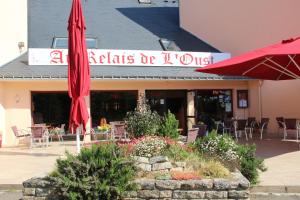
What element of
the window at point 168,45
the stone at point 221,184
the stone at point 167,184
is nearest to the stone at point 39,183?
the stone at point 167,184

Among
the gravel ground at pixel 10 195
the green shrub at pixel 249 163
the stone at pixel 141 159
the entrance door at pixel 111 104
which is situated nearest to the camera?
the stone at pixel 141 159

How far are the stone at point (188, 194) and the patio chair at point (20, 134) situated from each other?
408 inches

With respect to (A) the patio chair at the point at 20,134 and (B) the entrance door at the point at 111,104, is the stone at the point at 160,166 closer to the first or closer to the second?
(A) the patio chair at the point at 20,134

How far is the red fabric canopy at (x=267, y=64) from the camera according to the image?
425 inches

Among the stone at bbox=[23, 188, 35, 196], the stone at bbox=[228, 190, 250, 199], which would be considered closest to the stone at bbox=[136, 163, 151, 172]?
the stone at bbox=[228, 190, 250, 199]

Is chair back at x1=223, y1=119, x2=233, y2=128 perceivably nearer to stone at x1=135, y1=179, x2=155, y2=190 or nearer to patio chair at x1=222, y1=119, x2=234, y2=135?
patio chair at x1=222, y1=119, x2=234, y2=135

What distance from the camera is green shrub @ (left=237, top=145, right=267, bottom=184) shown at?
7.90 meters

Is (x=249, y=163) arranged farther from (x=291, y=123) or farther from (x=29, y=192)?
(x=291, y=123)

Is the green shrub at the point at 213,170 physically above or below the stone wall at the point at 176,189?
above

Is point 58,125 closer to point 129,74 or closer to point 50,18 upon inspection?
point 129,74

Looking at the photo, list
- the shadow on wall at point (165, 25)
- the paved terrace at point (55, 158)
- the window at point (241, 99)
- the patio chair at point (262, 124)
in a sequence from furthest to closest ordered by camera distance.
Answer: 1. the shadow on wall at point (165, 25)
2. the window at point (241, 99)
3. the patio chair at point (262, 124)
4. the paved terrace at point (55, 158)

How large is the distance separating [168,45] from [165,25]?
2772 mm

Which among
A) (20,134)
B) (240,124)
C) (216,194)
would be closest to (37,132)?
(20,134)

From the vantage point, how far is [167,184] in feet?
22.4
